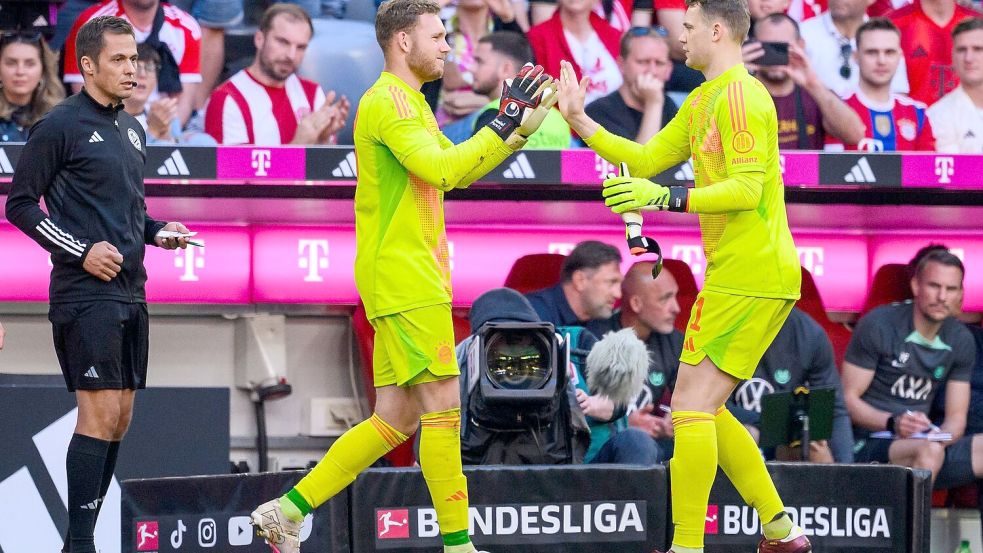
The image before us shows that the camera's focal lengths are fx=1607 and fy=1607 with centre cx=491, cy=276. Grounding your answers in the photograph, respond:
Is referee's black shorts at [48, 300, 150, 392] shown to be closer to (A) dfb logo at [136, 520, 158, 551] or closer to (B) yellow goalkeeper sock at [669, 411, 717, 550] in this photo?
(A) dfb logo at [136, 520, 158, 551]

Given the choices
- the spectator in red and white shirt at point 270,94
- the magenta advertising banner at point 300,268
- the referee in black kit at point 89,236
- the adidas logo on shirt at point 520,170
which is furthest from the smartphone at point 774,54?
the referee in black kit at point 89,236

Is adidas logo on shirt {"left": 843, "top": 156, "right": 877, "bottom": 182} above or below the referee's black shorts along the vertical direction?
above

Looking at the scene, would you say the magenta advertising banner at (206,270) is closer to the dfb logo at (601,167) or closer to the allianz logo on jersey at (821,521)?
the dfb logo at (601,167)

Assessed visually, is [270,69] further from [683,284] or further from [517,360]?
[517,360]

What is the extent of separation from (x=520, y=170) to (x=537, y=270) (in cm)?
119

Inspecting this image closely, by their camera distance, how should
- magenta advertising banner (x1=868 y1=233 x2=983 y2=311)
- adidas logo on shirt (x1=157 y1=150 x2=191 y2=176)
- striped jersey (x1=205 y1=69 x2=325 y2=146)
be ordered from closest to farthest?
adidas logo on shirt (x1=157 y1=150 x2=191 y2=176) < striped jersey (x1=205 y1=69 x2=325 y2=146) < magenta advertising banner (x1=868 y1=233 x2=983 y2=311)

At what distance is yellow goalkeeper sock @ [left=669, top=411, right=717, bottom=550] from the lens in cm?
528

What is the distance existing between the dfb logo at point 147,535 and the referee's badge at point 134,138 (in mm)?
1446

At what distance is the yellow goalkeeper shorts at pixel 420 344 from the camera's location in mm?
5238

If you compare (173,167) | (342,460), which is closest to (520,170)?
(173,167)

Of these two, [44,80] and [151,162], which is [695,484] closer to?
[151,162]

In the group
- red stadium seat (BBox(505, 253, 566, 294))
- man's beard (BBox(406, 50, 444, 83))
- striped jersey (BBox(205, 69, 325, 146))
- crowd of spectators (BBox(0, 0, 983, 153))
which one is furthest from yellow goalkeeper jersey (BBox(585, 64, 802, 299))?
striped jersey (BBox(205, 69, 325, 146))

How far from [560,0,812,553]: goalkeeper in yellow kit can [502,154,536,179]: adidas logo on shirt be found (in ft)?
6.17

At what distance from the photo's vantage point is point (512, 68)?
827cm
